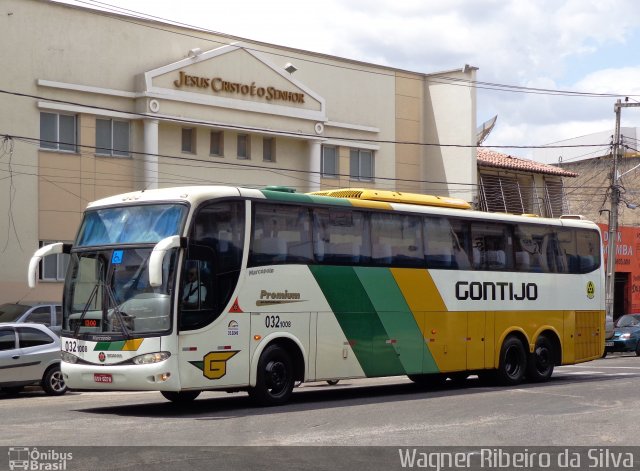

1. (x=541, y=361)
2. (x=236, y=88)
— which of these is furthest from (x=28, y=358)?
(x=236, y=88)

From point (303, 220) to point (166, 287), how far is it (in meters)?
3.09

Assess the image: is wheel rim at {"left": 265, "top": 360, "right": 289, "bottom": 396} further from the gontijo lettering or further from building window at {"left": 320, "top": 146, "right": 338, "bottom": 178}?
building window at {"left": 320, "top": 146, "right": 338, "bottom": 178}

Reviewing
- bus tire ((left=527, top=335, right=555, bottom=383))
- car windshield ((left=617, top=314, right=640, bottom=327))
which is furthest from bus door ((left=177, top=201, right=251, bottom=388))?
car windshield ((left=617, top=314, right=640, bottom=327))

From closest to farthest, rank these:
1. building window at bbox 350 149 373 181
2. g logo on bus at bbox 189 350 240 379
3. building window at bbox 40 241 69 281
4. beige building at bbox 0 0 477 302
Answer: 1. g logo on bus at bbox 189 350 240 379
2. beige building at bbox 0 0 477 302
3. building window at bbox 40 241 69 281
4. building window at bbox 350 149 373 181

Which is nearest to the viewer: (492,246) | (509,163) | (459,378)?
(492,246)

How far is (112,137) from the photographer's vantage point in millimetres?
33719

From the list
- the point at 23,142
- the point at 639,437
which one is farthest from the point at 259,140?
the point at 639,437

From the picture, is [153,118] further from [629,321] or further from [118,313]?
[118,313]

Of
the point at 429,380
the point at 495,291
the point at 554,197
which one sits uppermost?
the point at 554,197

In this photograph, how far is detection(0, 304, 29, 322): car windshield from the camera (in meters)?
25.8

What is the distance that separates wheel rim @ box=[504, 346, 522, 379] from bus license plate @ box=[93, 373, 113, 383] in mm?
9505

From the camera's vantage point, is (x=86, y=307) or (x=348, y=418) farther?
(x=86, y=307)

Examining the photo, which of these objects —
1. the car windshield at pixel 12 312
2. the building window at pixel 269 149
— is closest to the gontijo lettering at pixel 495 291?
the car windshield at pixel 12 312

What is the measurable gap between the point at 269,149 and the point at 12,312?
46.5ft
